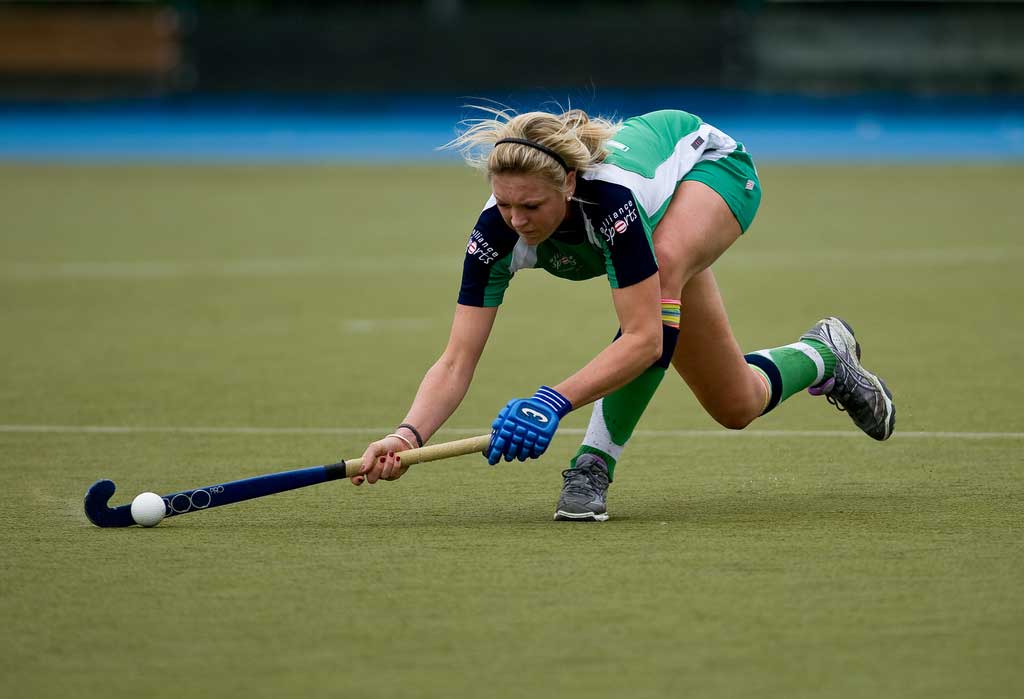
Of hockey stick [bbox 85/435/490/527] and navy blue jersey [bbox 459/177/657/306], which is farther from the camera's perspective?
hockey stick [bbox 85/435/490/527]

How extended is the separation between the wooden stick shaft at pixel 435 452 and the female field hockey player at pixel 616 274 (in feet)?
0.13

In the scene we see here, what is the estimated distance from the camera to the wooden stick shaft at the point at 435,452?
4.66 metres

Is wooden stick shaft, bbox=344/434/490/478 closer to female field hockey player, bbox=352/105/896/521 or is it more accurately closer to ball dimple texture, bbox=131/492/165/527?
female field hockey player, bbox=352/105/896/521

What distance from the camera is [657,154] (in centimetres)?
498

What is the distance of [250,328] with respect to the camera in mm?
9453

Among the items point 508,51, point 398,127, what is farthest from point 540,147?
point 398,127

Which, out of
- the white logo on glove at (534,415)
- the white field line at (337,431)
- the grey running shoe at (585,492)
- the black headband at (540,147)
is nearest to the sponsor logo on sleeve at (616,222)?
the black headband at (540,147)

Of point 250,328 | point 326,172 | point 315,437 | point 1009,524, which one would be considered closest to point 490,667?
point 1009,524

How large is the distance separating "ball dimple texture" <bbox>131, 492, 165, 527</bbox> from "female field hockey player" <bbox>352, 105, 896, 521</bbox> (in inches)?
24.5

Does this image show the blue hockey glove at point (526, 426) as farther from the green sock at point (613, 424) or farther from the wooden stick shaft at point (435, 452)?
the green sock at point (613, 424)

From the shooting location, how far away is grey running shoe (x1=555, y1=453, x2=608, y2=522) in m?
4.86

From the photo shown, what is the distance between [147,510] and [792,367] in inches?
85.4

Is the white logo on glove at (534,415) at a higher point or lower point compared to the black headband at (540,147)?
lower

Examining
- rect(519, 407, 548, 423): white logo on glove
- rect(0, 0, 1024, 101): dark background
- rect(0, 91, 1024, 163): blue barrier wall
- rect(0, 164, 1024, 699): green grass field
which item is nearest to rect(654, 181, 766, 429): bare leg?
rect(0, 164, 1024, 699): green grass field
